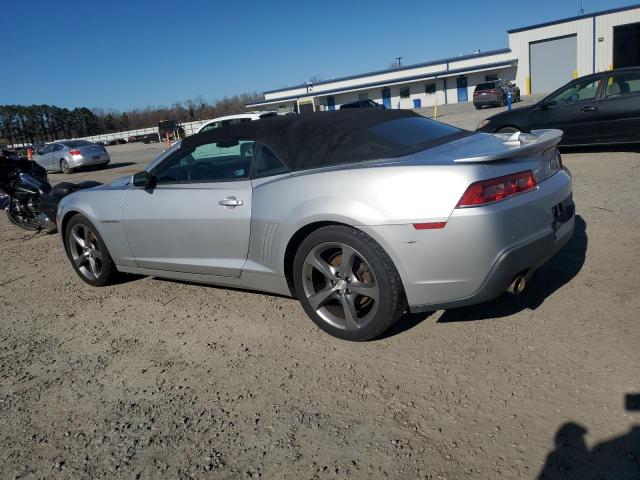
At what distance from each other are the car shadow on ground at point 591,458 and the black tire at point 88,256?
4036 millimetres

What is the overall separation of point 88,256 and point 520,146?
13.2 feet

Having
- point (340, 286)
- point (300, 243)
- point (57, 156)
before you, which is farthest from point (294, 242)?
point (57, 156)

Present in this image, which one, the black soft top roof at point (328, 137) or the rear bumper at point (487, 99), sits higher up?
the black soft top roof at point (328, 137)

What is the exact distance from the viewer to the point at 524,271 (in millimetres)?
2990

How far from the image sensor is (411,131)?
3.78 meters

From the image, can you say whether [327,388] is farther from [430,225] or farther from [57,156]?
[57,156]

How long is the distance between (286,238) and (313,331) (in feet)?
2.30

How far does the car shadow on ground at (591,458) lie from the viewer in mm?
2049

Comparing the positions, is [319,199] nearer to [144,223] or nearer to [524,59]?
[144,223]

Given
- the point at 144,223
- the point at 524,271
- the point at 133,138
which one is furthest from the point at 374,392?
the point at 133,138

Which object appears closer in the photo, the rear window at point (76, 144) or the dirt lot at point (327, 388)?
the dirt lot at point (327, 388)

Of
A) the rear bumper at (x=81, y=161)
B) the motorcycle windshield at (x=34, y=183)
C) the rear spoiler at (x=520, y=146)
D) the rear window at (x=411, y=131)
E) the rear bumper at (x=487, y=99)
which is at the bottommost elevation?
the rear bumper at (x=487, y=99)

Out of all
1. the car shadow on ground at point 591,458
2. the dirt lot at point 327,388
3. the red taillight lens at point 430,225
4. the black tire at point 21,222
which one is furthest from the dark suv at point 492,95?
the car shadow on ground at point 591,458

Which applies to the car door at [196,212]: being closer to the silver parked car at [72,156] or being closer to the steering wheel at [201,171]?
the steering wheel at [201,171]
